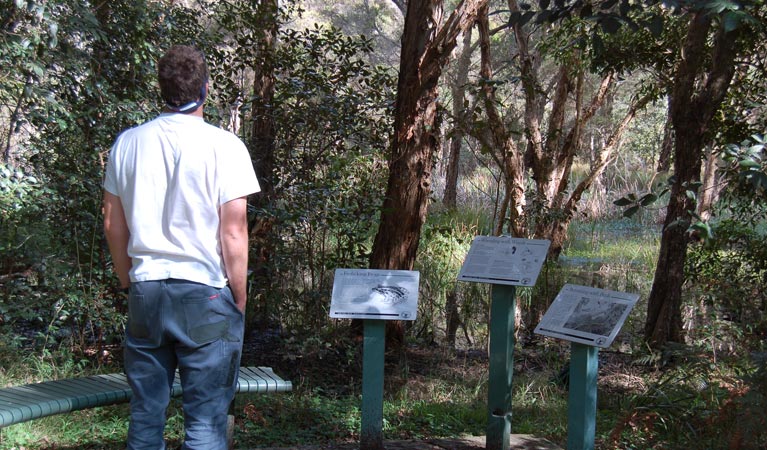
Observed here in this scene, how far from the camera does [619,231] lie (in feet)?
42.3

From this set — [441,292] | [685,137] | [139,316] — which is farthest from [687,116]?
[139,316]

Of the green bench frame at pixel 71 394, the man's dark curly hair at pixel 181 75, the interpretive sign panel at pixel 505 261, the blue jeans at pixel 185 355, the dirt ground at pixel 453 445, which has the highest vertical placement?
the man's dark curly hair at pixel 181 75

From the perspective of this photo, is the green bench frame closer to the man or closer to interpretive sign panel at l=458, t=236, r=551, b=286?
the man

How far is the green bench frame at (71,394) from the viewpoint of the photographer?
3.10 metres

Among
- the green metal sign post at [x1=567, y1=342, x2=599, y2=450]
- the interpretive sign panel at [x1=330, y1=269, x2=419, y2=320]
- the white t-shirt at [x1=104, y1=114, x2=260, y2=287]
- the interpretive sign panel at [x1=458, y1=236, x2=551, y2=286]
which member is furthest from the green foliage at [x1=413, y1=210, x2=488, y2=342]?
the white t-shirt at [x1=104, y1=114, x2=260, y2=287]

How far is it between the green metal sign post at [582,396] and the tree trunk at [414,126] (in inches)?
94.0

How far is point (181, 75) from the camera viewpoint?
102 inches

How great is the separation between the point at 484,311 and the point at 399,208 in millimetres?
1870

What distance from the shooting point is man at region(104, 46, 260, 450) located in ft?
8.30

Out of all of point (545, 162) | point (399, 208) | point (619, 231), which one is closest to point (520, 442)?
point (399, 208)

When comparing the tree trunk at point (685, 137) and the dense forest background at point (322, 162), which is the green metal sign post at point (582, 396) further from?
the tree trunk at point (685, 137)

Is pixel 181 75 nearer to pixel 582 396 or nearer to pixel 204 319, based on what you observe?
pixel 204 319

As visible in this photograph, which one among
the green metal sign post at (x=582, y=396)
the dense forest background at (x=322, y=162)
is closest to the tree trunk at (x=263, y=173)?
the dense forest background at (x=322, y=162)

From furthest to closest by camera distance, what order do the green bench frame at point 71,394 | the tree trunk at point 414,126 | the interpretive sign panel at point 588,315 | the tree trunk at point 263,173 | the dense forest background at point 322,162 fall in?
the tree trunk at point 414,126, the tree trunk at point 263,173, the dense forest background at point 322,162, the interpretive sign panel at point 588,315, the green bench frame at point 71,394
